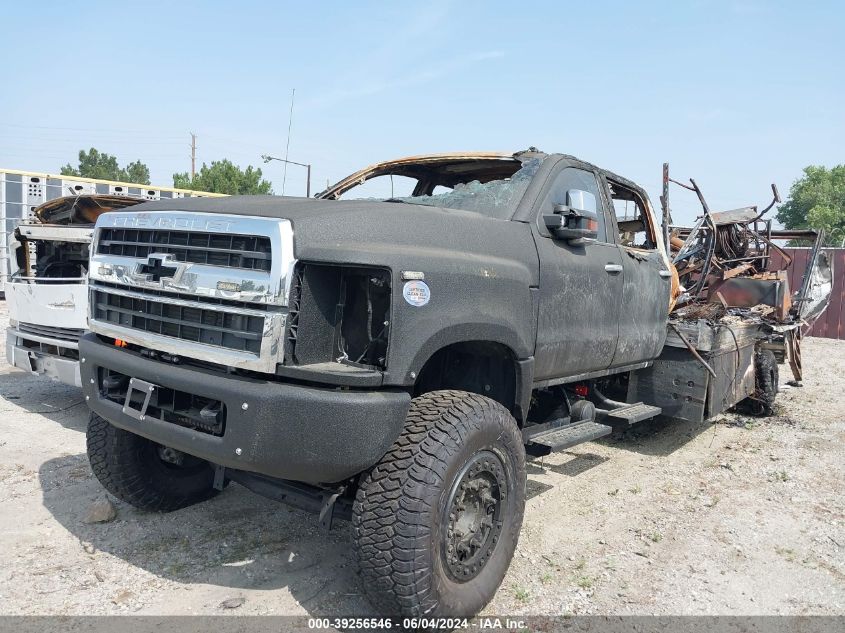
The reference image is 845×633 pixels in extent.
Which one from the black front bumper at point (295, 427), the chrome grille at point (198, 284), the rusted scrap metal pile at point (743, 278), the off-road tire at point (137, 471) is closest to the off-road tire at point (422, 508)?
the black front bumper at point (295, 427)

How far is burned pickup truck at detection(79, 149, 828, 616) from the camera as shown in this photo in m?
2.60

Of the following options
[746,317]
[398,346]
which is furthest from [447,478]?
[746,317]

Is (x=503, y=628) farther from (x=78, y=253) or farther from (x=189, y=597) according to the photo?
(x=78, y=253)

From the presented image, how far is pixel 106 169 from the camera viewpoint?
2894 inches

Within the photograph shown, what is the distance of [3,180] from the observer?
14.6 metres

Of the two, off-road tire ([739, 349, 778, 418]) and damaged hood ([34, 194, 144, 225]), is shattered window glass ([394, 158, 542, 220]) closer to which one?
damaged hood ([34, 194, 144, 225])

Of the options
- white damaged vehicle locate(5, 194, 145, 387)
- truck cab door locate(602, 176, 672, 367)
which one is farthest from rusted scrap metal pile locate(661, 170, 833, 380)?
white damaged vehicle locate(5, 194, 145, 387)

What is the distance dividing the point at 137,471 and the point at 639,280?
343 centimetres

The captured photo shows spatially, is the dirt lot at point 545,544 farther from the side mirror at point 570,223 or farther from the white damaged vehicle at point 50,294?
the side mirror at point 570,223

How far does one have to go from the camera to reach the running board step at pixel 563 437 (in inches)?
146

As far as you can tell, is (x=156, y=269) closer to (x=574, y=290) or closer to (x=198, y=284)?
(x=198, y=284)

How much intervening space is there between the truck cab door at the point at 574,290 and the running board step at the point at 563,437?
1.12 feet

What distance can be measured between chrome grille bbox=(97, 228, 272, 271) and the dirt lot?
1592 mm

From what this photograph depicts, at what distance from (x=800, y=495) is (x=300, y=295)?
4148 millimetres
